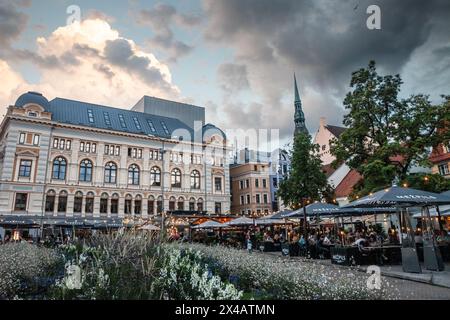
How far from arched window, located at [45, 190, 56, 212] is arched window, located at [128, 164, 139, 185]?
35.9ft

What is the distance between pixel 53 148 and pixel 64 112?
6.94m

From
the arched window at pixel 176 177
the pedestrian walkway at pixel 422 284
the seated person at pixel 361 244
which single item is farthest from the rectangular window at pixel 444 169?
the arched window at pixel 176 177

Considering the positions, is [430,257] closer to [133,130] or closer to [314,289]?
[314,289]

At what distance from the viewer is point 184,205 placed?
179 ft

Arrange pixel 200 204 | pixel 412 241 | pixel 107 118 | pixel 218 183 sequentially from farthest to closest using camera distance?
pixel 218 183
pixel 200 204
pixel 107 118
pixel 412 241

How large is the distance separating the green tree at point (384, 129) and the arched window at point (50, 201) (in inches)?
1515

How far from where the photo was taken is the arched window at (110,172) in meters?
48.8

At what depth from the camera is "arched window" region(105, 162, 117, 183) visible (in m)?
48.8

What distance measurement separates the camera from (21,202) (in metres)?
41.2

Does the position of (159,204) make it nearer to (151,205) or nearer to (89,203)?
(151,205)

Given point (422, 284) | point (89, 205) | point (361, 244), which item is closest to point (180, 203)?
point (89, 205)

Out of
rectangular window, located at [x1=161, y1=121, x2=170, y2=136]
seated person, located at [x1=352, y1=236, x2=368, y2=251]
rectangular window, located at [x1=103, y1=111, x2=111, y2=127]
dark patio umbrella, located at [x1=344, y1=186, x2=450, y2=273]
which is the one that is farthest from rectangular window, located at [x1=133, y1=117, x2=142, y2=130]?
dark patio umbrella, located at [x1=344, y1=186, x2=450, y2=273]

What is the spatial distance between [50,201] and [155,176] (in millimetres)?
16026

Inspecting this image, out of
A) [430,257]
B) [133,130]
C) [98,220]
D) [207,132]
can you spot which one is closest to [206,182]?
[207,132]
